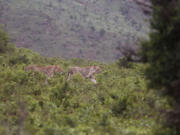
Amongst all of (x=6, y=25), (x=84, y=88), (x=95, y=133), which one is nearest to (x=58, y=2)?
(x=6, y=25)

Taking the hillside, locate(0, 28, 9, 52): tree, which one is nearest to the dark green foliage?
locate(0, 28, 9, 52): tree

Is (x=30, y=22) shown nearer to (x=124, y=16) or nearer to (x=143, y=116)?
(x=124, y=16)

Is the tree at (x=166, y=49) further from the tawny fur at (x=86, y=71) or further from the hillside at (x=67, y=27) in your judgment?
the hillside at (x=67, y=27)

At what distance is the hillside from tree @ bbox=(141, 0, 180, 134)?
51191mm

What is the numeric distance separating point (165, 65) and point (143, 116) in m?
4.49

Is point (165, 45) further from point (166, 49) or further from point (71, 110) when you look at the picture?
point (71, 110)

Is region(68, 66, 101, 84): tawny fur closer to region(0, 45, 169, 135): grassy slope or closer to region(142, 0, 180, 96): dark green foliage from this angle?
region(0, 45, 169, 135): grassy slope

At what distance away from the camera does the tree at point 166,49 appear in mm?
4531

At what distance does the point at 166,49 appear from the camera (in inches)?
Answer: 185

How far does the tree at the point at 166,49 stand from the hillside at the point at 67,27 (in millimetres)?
51191

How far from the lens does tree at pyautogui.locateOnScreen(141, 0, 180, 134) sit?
14.9ft

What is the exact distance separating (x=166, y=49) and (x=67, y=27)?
2394 inches

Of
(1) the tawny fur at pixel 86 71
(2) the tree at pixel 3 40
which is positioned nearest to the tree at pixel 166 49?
(1) the tawny fur at pixel 86 71

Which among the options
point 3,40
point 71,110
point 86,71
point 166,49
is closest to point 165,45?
point 166,49
